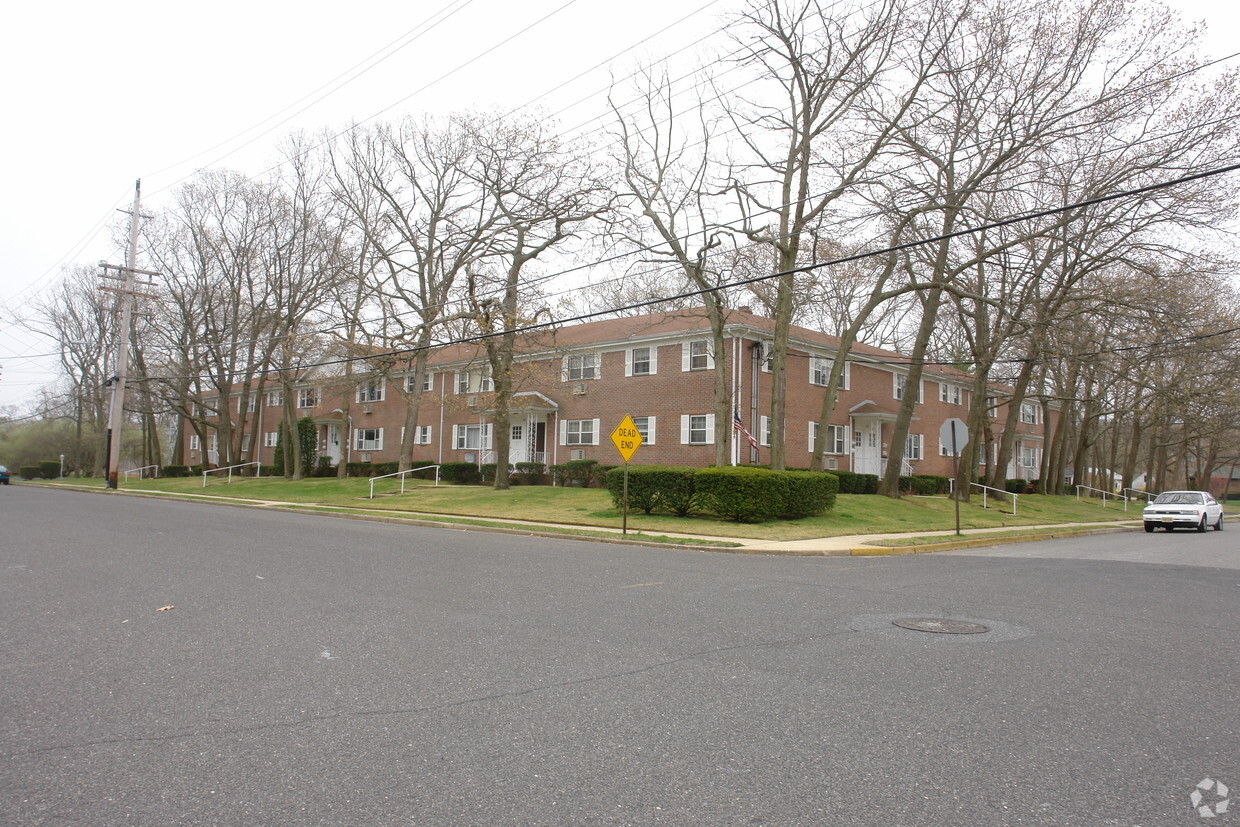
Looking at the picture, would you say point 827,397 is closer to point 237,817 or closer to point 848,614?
point 848,614

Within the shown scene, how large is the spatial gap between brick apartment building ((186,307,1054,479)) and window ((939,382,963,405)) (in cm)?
8

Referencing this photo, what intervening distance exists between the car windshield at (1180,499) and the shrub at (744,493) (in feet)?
54.3

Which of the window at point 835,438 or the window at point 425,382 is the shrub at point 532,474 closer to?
the window at point 425,382

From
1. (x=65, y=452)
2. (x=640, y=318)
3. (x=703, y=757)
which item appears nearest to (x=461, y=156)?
(x=640, y=318)

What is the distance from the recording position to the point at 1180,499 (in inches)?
1146

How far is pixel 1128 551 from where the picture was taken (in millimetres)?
17922

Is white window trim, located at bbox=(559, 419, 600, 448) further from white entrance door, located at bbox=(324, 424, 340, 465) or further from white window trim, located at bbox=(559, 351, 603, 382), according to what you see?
white entrance door, located at bbox=(324, 424, 340, 465)

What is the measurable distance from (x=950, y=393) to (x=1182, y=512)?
1737 centimetres

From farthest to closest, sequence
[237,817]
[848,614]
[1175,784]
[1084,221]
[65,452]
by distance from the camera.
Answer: [65,452] < [1084,221] < [848,614] < [1175,784] < [237,817]

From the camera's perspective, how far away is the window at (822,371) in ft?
116

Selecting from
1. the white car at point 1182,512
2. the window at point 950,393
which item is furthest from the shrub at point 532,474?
the white car at point 1182,512

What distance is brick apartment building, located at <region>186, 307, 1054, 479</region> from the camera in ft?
106

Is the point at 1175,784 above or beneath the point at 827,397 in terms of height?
beneath

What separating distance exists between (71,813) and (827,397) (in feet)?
97.8
